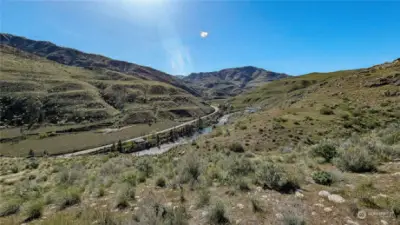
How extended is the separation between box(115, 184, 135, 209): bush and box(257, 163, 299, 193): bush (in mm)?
3735

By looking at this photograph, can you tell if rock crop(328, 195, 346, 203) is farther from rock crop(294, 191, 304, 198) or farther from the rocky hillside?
the rocky hillside

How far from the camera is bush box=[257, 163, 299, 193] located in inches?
232

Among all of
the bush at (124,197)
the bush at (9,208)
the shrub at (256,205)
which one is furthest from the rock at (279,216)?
the bush at (9,208)

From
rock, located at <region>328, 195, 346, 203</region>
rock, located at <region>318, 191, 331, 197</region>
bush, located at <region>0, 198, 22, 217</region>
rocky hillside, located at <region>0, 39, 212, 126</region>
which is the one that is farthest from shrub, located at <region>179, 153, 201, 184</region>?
rocky hillside, located at <region>0, 39, 212, 126</region>

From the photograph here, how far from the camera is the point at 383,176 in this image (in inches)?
234

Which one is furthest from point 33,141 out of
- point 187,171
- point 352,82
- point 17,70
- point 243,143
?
point 352,82

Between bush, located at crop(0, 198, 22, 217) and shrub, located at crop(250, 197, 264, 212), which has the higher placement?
shrub, located at crop(250, 197, 264, 212)

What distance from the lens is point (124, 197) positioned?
19.3ft

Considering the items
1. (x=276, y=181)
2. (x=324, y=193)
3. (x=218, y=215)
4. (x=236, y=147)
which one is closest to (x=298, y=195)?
(x=324, y=193)

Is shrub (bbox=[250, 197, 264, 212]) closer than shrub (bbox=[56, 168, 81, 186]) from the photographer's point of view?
Yes

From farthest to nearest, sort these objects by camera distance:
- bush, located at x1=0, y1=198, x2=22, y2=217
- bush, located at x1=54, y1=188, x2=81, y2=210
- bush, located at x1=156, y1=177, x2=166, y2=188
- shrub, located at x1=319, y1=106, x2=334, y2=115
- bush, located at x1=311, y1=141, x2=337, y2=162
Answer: shrub, located at x1=319, y1=106, x2=334, y2=115, bush, located at x1=311, y1=141, x2=337, y2=162, bush, located at x1=156, y1=177, x2=166, y2=188, bush, located at x1=54, y1=188, x2=81, y2=210, bush, located at x1=0, y1=198, x2=22, y2=217

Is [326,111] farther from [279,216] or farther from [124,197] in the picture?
[124,197]

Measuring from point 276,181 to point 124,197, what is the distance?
13.8 feet

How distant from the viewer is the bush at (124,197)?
5.74 meters
